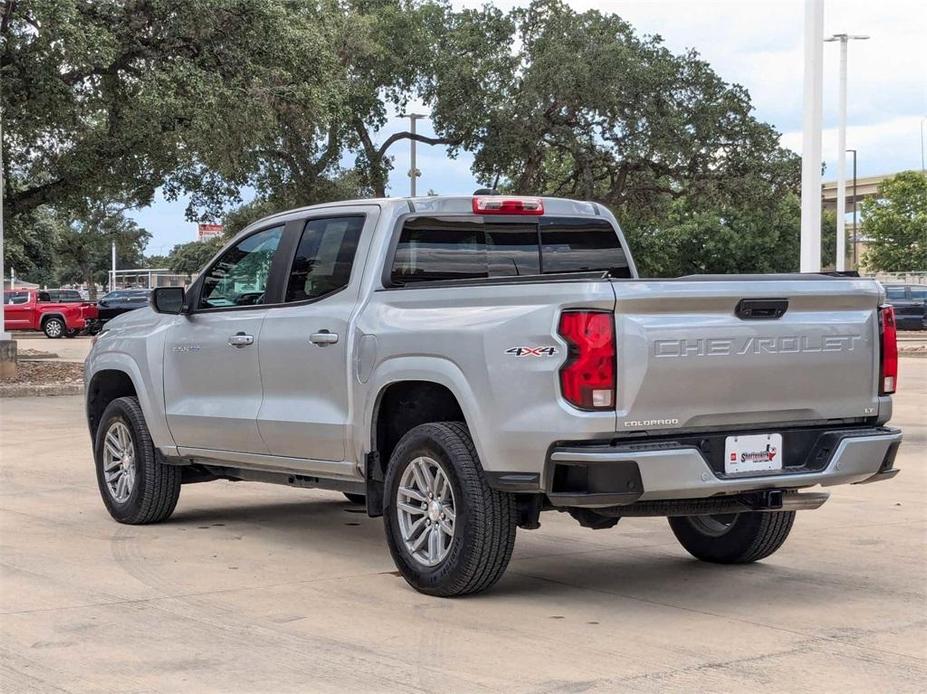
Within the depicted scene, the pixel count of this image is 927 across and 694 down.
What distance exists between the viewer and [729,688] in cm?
508

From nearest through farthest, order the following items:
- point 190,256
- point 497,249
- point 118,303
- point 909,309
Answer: point 497,249 → point 909,309 → point 118,303 → point 190,256

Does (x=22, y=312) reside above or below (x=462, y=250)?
below

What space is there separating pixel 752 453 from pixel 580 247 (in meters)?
2.09

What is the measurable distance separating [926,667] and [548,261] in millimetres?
3293

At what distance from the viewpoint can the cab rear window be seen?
24.8 ft

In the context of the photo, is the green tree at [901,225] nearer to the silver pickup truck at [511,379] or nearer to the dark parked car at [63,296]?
the dark parked car at [63,296]

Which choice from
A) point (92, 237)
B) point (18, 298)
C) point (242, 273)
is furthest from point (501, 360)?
point (92, 237)

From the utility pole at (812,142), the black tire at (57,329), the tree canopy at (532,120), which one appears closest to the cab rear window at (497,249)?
the utility pole at (812,142)

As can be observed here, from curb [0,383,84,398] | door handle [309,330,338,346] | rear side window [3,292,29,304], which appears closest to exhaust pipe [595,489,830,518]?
door handle [309,330,338,346]

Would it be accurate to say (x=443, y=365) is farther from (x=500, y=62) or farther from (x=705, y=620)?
(x=500, y=62)

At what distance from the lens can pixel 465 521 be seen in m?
6.44

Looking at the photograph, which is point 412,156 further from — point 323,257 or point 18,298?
point 323,257

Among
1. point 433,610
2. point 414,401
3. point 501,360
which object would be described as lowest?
point 433,610

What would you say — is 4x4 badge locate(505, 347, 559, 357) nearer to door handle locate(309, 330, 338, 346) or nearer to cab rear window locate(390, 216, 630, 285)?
cab rear window locate(390, 216, 630, 285)
